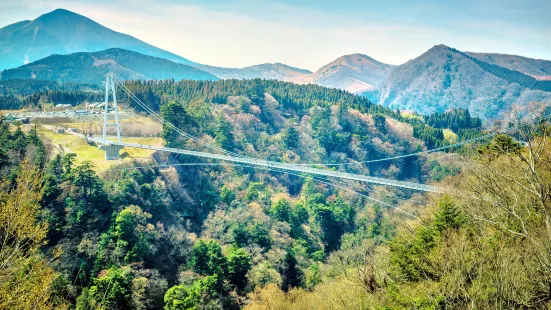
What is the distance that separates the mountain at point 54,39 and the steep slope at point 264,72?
41244mm

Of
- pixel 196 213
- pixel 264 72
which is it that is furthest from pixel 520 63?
pixel 196 213

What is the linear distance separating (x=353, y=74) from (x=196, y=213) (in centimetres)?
12644

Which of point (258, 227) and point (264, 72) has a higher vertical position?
point (264, 72)

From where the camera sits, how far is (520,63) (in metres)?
108

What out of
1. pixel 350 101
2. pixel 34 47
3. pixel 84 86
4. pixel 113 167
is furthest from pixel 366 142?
pixel 34 47

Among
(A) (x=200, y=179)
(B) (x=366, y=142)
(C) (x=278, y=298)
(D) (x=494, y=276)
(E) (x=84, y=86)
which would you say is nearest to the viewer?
(D) (x=494, y=276)

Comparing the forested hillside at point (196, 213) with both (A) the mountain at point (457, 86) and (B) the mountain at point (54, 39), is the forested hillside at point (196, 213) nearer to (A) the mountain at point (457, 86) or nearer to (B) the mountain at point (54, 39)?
(A) the mountain at point (457, 86)

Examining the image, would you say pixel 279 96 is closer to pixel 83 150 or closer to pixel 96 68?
pixel 83 150

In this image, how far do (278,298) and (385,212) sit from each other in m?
16.4

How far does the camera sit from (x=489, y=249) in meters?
7.84

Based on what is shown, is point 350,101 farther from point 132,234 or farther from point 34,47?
point 34,47

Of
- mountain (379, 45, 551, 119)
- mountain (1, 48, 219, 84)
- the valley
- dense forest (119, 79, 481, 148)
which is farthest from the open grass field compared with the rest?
mountain (379, 45, 551, 119)

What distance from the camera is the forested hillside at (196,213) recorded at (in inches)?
567

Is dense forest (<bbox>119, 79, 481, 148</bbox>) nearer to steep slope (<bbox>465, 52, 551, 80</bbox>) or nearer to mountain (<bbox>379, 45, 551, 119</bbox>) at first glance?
mountain (<bbox>379, 45, 551, 119</bbox>)
